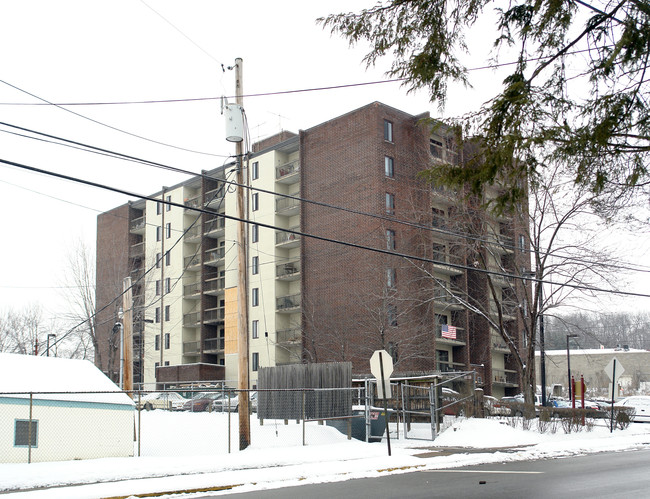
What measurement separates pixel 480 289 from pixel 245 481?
1571 inches

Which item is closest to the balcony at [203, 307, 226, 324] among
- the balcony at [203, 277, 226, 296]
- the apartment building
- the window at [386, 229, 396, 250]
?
the apartment building

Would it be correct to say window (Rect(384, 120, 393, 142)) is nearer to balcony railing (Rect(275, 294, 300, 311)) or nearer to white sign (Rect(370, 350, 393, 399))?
balcony railing (Rect(275, 294, 300, 311))

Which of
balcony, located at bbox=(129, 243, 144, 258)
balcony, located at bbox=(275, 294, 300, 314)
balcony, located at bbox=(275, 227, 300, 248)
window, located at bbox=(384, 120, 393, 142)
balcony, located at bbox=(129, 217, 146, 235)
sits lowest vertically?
balcony, located at bbox=(275, 294, 300, 314)

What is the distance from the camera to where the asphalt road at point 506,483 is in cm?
1104

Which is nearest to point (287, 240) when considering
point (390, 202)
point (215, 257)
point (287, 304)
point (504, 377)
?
point (287, 304)

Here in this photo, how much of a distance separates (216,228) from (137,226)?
11.2m

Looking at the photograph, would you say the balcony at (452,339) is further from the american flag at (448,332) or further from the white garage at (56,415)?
the white garage at (56,415)

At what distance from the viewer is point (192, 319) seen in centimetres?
6341

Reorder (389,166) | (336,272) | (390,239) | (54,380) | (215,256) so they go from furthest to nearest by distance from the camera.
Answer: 1. (215,256)
2. (336,272)
3. (389,166)
4. (390,239)
5. (54,380)

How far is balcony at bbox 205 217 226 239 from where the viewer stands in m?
61.2

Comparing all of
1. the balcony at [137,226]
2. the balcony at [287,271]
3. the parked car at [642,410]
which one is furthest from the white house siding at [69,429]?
the balcony at [137,226]

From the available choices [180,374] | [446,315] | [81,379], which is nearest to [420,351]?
[446,315]

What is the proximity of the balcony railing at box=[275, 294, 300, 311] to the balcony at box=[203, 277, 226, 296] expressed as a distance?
332 inches

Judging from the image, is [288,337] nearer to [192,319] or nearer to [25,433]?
[192,319]
